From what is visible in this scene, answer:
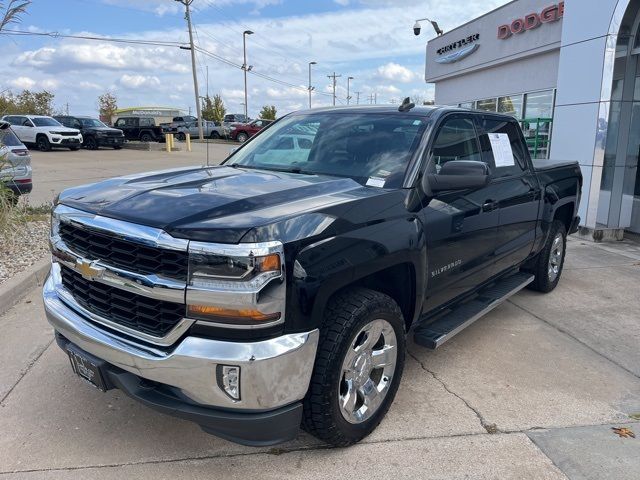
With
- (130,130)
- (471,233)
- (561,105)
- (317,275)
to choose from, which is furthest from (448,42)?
(130,130)

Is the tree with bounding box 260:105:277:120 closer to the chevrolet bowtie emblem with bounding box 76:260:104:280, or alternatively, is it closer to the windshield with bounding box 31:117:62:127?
the windshield with bounding box 31:117:62:127

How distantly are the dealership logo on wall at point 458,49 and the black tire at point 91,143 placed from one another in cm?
1842

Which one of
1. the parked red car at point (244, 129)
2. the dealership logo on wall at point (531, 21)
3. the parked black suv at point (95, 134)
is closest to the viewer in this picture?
the dealership logo on wall at point (531, 21)

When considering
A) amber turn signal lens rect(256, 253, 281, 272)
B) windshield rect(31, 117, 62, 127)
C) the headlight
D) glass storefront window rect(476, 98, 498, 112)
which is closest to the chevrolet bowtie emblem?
the headlight

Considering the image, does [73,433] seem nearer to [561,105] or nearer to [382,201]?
[382,201]

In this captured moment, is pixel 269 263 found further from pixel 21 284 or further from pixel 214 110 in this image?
pixel 214 110

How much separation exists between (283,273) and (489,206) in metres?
2.27

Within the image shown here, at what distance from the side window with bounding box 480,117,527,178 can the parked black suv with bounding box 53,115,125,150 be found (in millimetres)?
27032

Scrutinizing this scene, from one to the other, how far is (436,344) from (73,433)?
2278 mm

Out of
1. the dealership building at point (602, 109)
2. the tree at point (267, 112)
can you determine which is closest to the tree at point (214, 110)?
the tree at point (267, 112)

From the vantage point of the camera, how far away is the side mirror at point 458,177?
10.6 ft

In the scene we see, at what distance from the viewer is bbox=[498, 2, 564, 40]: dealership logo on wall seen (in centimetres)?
1395

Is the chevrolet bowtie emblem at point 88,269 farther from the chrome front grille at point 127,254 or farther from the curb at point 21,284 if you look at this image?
the curb at point 21,284

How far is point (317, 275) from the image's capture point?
246cm
